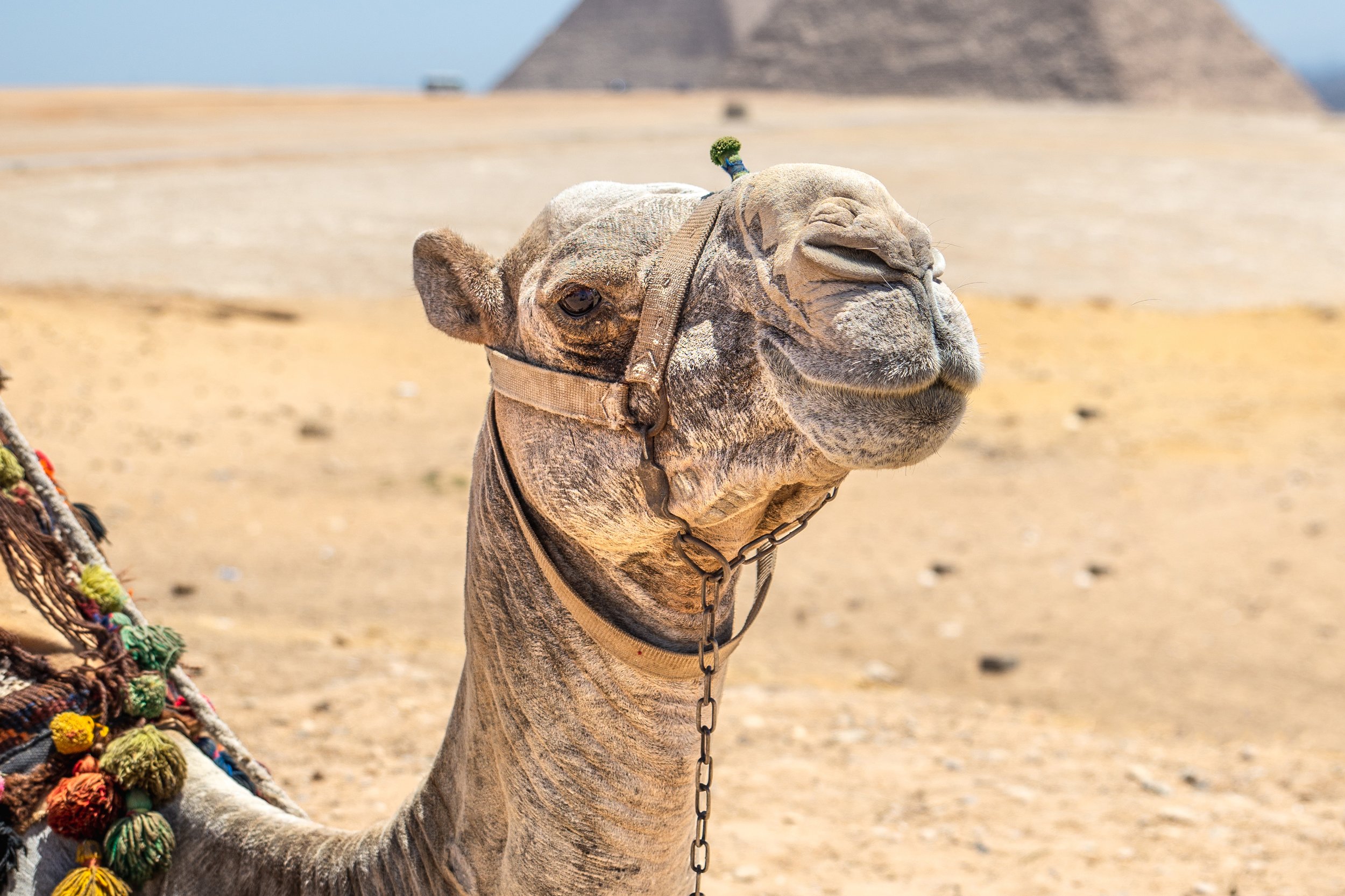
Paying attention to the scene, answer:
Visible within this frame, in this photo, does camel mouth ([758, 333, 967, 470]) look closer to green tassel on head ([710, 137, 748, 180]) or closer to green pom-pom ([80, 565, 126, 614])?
green tassel on head ([710, 137, 748, 180])

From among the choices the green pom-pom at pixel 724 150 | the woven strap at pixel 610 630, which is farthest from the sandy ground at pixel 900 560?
the green pom-pom at pixel 724 150

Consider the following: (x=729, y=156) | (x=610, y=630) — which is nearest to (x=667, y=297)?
(x=729, y=156)

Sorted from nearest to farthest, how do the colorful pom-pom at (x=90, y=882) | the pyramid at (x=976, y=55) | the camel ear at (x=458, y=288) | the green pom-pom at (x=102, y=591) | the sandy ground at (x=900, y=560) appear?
the camel ear at (x=458, y=288)
the colorful pom-pom at (x=90, y=882)
the green pom-pom at (x=102, y=591)
the sandy ground at (x=900, y=560)
the pyramid at (x=976, y=55)

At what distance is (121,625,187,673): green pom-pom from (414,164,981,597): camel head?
1.15m

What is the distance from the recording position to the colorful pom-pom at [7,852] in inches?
95.6

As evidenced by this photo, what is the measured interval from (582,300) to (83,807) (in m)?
1.45

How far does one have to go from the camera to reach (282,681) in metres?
5.94

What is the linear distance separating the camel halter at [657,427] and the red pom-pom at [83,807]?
1094 millimetres

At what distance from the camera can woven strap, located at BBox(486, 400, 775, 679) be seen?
2.00 m

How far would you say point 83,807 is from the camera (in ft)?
8.13

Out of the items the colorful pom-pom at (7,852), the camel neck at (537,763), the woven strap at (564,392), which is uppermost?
the woven strap at (564,392)

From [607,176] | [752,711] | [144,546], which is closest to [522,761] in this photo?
[752,711]

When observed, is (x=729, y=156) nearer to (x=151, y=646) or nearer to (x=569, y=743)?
(x=569, y=743)

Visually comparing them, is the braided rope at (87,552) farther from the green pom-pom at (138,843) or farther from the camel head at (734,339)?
the camel head at (734,339)
